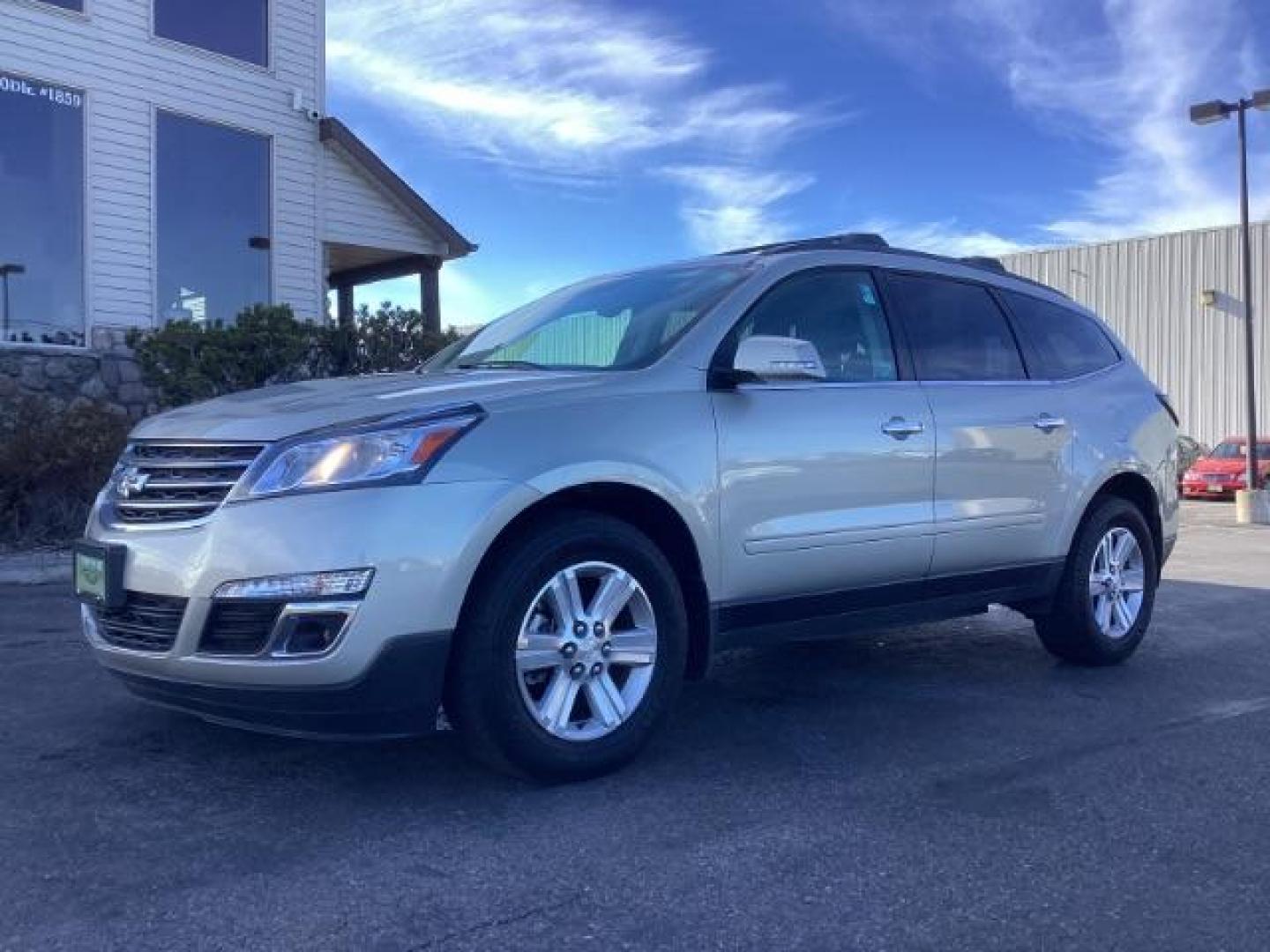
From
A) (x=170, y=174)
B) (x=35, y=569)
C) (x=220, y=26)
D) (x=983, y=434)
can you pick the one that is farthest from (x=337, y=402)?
(x=220, y=26)

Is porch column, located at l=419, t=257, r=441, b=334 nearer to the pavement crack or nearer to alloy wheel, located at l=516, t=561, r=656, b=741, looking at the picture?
alloy wheel, located at l=516, t=561, r=656, b=741

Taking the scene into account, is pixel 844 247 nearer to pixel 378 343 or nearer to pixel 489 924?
pixel 489 924

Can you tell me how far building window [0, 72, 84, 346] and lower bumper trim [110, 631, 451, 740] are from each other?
30.8 feet

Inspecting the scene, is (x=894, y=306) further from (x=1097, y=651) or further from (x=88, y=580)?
(x=88, y=580)

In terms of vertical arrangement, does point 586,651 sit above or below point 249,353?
below

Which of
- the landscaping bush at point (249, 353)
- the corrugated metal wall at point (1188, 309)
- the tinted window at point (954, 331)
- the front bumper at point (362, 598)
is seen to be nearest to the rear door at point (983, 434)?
the tinted window at point (954, 331)

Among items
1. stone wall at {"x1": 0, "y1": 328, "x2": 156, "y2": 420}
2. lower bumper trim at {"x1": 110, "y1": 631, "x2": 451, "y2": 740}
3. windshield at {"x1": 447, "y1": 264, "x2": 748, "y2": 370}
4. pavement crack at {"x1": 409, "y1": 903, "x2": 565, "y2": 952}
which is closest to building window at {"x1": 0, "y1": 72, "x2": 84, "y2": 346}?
stone wall at {"x1": 0, "y1": 328, "x2": 156, "y2": 420}

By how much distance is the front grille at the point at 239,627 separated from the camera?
11.6ft

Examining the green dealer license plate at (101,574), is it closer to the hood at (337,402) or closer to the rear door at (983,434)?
the hood at (337,402)

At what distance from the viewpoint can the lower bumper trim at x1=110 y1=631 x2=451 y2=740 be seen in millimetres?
3512

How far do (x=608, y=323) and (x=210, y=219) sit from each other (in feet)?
31.5

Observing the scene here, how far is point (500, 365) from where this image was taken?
483cm

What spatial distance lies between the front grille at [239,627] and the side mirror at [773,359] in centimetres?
178

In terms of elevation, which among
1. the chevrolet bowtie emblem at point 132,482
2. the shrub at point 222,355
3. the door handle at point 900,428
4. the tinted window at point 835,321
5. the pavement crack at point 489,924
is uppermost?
the shrub at point 222,355
